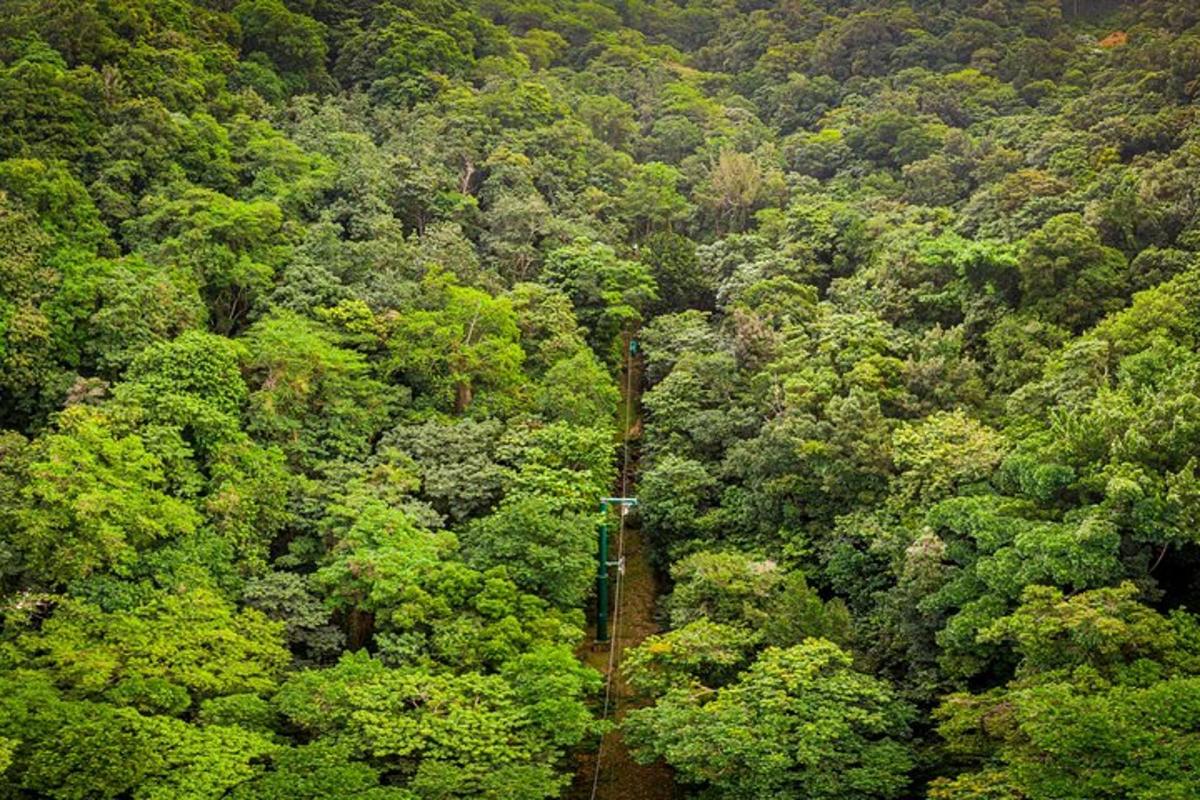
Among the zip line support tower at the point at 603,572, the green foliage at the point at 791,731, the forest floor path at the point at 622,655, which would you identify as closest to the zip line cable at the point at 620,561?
the forest floor path at the point at 622,655

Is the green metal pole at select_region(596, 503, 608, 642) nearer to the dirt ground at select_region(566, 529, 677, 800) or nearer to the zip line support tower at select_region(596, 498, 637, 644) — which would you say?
the zip line support tower at select_region(596, 498, 637, 644)

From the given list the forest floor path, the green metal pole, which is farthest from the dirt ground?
the green metal pole

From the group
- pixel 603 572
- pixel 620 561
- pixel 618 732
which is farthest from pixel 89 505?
pixel 620 561

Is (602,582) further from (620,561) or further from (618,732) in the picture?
(618,732)

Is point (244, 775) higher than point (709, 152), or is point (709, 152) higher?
point (709, 152)

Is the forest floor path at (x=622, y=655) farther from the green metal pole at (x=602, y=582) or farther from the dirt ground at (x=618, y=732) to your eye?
the green metal pole at (x=602, y=582)

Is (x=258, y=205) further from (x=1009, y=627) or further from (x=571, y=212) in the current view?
(x=1009, y=627)

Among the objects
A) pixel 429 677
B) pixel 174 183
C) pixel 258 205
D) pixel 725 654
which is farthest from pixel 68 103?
pixel 725 654
